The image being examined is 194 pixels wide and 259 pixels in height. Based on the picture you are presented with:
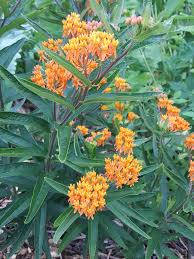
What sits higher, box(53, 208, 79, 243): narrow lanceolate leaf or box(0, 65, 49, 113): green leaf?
box(0, 65, 49, 113): green leaf

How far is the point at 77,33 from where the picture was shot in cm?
225

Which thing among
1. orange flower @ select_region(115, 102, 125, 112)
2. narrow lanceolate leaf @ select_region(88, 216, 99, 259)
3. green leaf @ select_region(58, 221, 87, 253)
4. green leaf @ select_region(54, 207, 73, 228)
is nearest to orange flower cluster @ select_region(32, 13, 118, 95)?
green leaf @ select_region(54, 207, 73, 228)

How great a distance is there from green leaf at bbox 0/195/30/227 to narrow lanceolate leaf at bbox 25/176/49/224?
18 cm

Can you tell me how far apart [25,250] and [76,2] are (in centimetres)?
170

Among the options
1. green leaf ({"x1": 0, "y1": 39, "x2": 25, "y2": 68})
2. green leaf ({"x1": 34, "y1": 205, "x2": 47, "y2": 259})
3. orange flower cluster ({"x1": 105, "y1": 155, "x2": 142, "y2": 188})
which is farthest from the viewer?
green leaf ({"x1": 0, "y1": 39, "x2": 25, "y2": 68})

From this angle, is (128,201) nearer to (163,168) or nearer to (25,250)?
(163,168)

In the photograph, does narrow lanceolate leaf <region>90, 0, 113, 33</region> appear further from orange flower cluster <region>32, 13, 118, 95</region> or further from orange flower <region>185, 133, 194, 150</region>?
orange flower <region>185, 133, 194, 150</region>

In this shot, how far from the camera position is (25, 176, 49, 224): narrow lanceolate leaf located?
7.25 feet

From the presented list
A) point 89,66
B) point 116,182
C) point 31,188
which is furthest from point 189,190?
point 89,66

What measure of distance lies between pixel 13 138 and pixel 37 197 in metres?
0.32

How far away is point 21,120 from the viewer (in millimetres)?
2256

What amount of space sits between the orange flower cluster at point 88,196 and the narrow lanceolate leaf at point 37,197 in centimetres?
17

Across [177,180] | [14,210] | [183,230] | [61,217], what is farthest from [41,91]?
[183,230]

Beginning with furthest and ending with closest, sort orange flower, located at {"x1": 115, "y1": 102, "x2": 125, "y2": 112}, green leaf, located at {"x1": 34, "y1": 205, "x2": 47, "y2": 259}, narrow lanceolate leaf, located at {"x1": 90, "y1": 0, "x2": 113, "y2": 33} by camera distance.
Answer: orange flower, located at {"x1": 115, "y1": 102, "x2": 125, "y2": 112}
green leaf, located at {"x1": 34, "y1": 205, "x2": 47, "y2": 259}
narrow lanceolate leaf, located at {"x1": 90, "y1": 0, "x2": 113, "y2": 33}
